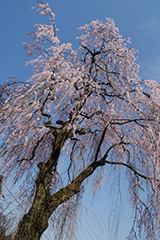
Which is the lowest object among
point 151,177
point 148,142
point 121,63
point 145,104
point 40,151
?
point 40,151

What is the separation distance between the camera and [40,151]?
15.8 feet

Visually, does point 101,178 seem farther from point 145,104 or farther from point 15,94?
point 15,94

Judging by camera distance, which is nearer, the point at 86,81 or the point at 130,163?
the point at 86,81

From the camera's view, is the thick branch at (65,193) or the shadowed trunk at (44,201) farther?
the thick branch at (65,193)

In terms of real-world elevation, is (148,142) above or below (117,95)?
below

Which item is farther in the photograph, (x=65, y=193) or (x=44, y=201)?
(x=65, y=193)

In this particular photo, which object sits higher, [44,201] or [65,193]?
[65,193]

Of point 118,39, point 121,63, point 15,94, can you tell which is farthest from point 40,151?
point 118,39

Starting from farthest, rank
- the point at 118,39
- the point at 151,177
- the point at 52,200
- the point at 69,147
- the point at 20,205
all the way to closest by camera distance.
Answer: the point at 118,39, the point at 69,147, the point at 151,177, the point at 52,200, the point at 20,205

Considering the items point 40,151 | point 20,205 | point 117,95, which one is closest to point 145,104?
point 117,95

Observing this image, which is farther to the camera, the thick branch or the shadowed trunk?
the thick branch

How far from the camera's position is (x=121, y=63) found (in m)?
5.41

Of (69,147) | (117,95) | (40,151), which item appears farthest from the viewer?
(69,147)

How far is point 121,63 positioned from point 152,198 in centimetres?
305
